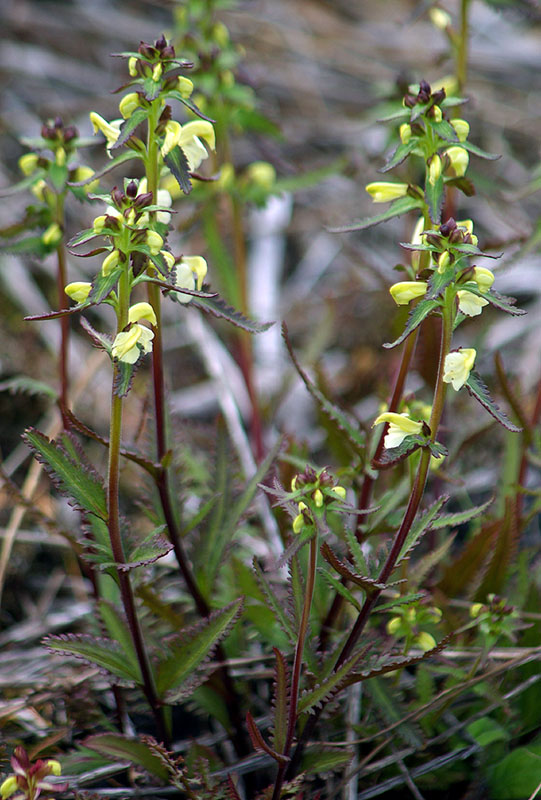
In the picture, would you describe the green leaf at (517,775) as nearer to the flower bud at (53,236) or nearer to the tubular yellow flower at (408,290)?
the tubular yellow flower at (408,290)

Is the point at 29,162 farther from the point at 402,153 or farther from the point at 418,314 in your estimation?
the point at 418,314

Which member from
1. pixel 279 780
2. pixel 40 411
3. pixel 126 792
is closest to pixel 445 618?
pixel 279 780

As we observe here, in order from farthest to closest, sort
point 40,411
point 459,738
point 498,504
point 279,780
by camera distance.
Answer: point 40,411
point 498,504
point 459,738
point 279,780

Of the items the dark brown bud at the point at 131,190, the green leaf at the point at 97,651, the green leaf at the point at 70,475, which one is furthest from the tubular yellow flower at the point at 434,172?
the green leaf at the point at 97,651

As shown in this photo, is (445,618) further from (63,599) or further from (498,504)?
(63,599)

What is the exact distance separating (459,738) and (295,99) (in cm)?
391

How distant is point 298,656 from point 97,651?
1.47 feet

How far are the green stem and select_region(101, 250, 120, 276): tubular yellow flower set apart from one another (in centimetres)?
62

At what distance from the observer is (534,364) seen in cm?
306

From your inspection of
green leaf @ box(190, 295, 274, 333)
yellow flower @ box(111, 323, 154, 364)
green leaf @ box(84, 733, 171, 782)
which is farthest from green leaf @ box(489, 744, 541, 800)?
yellow flower @ box(111, 323, 154, 364)

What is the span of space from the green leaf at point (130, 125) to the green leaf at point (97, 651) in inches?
39.0

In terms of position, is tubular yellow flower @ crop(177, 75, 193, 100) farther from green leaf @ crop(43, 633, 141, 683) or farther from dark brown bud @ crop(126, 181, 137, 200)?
green leaf @ crop(43, 633, 141, 683)

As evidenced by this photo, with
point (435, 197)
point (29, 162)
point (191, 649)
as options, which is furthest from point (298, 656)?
point (29, 162)

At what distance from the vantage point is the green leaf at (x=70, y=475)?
148 cm
